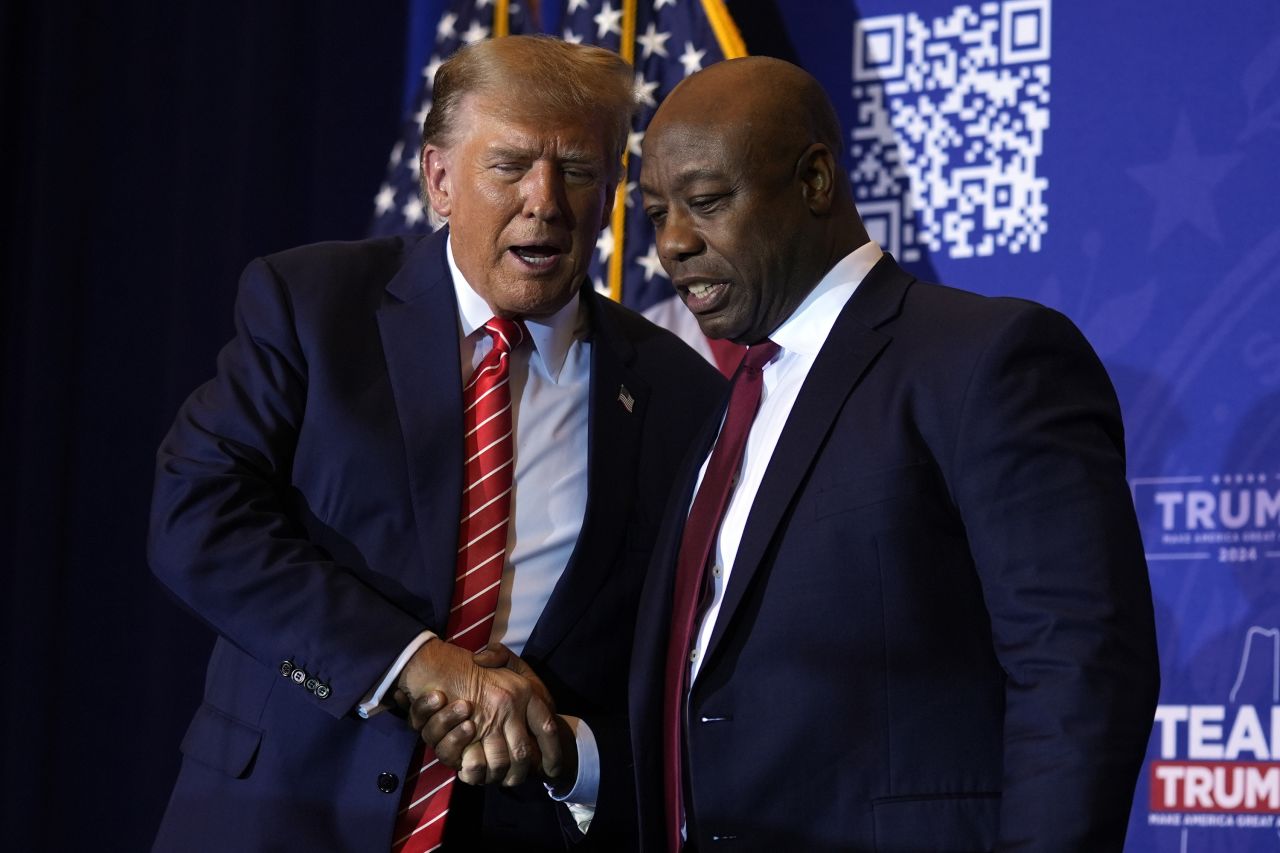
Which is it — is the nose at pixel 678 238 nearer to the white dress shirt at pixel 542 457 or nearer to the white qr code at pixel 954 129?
the white dress shirt at pixel 542 457

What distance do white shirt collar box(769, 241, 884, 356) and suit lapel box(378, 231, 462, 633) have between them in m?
0.55

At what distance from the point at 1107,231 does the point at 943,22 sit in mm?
763

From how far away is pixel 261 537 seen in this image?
2.28 m

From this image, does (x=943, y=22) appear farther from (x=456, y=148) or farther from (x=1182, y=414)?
(x=456, y=148)

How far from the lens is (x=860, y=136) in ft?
14.0

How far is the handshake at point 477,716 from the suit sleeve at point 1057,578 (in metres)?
0.71

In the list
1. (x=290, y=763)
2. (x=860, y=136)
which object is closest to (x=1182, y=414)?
(x=860, y=136)

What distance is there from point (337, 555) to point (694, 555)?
58 centimetres

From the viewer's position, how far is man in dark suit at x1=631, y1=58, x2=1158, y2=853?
1.81m

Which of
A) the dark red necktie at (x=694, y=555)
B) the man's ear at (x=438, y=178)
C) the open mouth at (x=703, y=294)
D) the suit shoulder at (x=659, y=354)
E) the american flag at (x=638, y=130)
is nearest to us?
the dark red necktie at (x=694, y=555)

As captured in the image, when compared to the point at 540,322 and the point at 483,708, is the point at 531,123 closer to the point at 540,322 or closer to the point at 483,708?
the point at 540,322

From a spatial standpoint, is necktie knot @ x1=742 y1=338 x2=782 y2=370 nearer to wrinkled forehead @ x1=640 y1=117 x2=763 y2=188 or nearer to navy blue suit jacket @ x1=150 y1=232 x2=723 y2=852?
wrinkled forehead @ x1=640 y1=117 x2=763 y2=188

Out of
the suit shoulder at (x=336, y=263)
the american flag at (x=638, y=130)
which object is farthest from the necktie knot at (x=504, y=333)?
the american flag at (x=638, y=130)

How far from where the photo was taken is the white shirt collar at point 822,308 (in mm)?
2209
